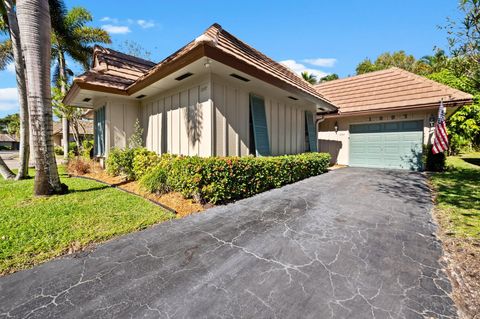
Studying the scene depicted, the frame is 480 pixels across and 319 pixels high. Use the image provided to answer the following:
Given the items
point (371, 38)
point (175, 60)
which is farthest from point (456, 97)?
point (175, 60)

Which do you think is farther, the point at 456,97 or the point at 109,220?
the point at 456,97

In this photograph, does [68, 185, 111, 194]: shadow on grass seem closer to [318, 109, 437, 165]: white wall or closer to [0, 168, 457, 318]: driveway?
[0, 168, 457, 318]: driveway

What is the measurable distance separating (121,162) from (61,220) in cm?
411

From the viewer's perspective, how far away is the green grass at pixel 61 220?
3.08 metres

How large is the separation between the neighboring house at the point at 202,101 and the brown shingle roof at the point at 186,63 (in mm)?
26

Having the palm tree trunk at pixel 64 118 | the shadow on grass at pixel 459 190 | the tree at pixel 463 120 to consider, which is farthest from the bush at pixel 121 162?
the tree at pixel 463 120

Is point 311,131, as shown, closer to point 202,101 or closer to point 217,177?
point 202,101

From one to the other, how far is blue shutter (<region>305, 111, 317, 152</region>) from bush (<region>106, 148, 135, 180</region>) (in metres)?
8.34

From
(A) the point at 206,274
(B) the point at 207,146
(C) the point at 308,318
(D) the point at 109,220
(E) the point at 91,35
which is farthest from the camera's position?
(E) the point at 91,35

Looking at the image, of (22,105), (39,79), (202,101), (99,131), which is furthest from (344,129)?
(22,105)

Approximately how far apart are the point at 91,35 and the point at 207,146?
1627cm

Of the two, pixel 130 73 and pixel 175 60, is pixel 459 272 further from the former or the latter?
pixel 130 73

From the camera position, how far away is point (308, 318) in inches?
76.3

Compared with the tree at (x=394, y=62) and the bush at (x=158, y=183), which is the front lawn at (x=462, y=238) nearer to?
the bush at (x=158, y=183)
